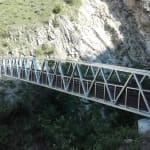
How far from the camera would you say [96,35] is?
42750 mm

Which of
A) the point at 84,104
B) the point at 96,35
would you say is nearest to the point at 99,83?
the point at 84,104

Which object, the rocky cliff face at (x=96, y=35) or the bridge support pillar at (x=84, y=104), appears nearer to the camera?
the bridge support pillar at (x=84, y=104)

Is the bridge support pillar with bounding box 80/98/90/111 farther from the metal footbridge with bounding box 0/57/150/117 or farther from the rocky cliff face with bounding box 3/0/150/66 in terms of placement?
the rocky cliff face with bounding box 3/0/150/66

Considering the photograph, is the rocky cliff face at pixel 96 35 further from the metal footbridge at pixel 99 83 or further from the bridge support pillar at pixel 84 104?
the metal footbridge at pixel 99 83

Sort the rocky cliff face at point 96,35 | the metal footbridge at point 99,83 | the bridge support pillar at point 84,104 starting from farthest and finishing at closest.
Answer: the rocky cliff face at point 96,35, the bridge support pillar at point 84,104, the metal footbridge at point 99,83

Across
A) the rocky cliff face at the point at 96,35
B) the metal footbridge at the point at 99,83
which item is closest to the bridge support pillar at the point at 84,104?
the metal footbridge at the point at 99,83

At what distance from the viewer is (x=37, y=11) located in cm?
4288

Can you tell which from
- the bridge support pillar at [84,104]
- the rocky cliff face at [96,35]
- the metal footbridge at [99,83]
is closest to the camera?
the metal footbridge at [99,83]

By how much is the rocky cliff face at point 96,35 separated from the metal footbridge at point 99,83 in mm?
10648

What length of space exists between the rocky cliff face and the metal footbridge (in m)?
10.6

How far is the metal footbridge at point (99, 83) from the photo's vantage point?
1528cm

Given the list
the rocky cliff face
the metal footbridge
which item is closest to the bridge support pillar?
the metal footbridge

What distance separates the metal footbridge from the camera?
15.3 metres

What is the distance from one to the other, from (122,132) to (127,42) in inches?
798
